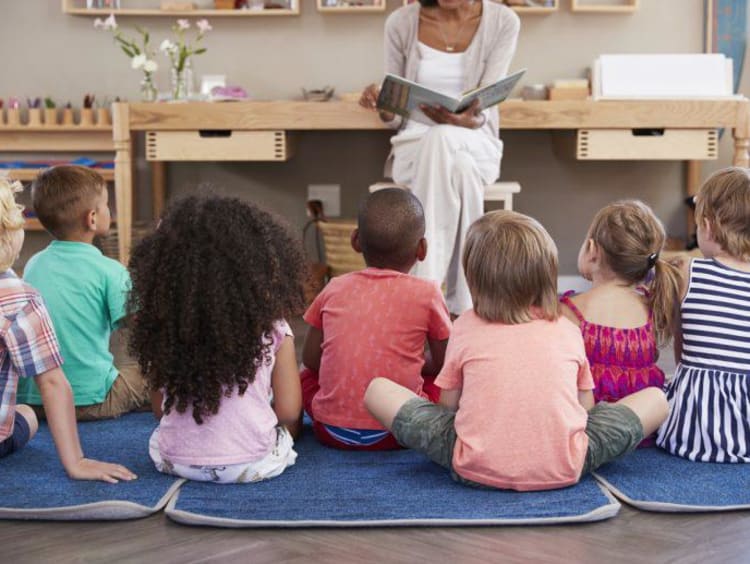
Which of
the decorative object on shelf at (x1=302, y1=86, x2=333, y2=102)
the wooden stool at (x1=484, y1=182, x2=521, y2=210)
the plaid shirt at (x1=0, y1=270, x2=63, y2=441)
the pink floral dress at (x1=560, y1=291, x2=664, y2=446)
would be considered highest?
the decorative object on shelf at (x1=302, y1=86, x2=333, y2=102)

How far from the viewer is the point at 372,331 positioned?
6.53 feet

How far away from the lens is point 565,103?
11.7 ft

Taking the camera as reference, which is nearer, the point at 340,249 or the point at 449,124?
the point at 449,124

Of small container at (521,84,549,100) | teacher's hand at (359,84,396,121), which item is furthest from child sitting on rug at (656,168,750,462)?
small container at (521,84,549,100)

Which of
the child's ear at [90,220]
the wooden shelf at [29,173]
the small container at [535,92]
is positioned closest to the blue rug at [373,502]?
the child's ear at [90,220]

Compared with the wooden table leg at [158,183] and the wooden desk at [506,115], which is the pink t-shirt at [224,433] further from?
the wooden table leg at [158,183]

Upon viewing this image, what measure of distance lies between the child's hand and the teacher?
4.80ft

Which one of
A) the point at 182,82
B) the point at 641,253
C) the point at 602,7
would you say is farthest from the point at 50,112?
the point at 641,253

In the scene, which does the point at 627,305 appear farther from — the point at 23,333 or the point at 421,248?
the point at 23,333

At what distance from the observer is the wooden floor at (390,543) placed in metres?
1.49

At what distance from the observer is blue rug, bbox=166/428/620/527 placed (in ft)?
5.30

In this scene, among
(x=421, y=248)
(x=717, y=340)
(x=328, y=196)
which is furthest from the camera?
(x=328, y=196)

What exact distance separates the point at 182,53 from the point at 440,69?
41.3 inches

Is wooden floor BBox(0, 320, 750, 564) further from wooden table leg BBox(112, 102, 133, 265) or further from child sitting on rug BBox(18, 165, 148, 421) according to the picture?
wooden table leg BBox(112, 102, 133, 265)
